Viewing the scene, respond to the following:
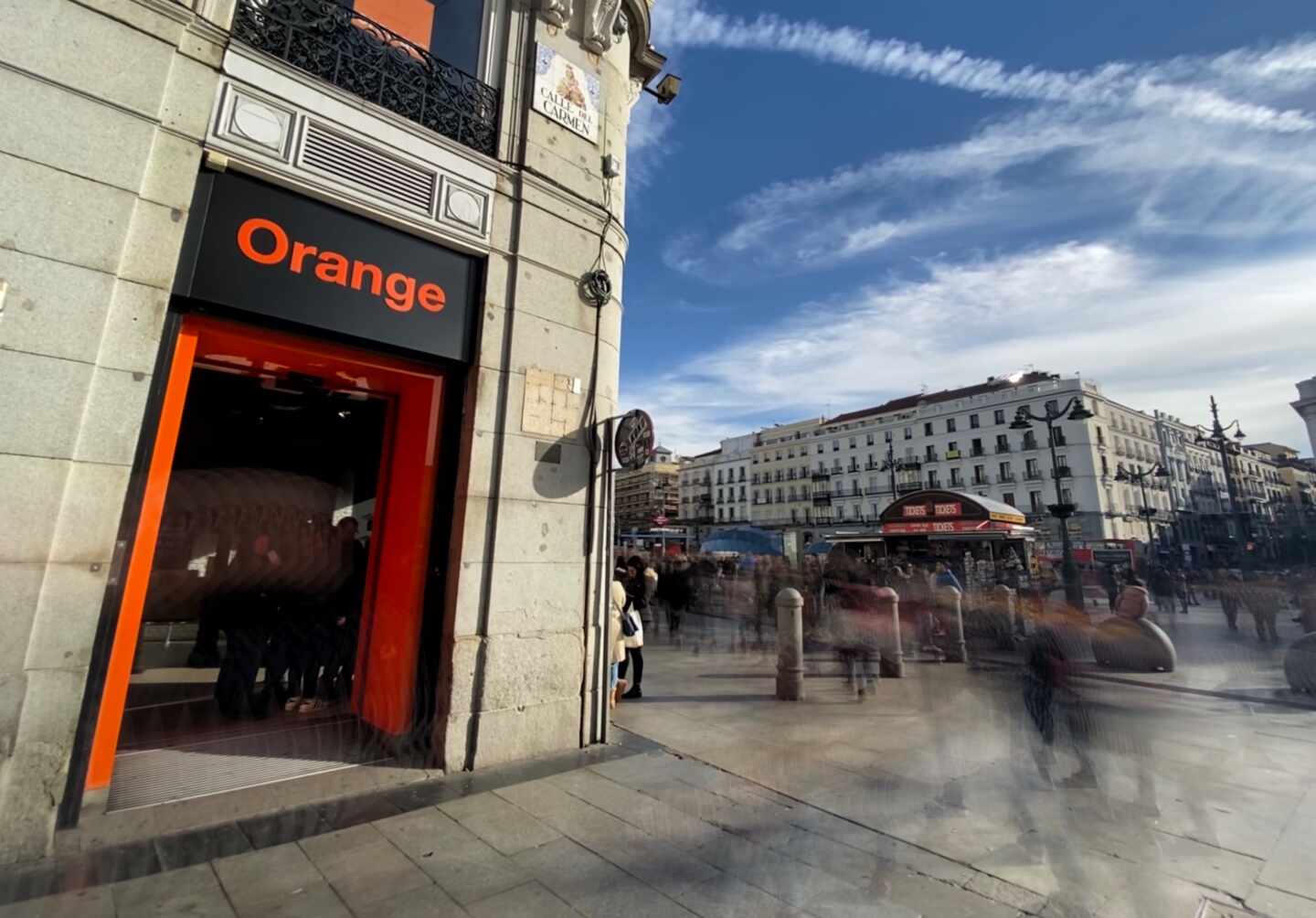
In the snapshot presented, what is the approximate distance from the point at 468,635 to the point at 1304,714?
9791mm

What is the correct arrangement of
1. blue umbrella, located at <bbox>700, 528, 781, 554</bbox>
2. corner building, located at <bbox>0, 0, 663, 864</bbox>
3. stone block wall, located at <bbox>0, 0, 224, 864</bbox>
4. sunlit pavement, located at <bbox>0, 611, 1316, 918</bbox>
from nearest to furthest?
sunlit pavement, located at <bbox>0, 611, 1316, 918</bbox> → stone block wall, located at <bbox>0, 0, 224, 864</bbox> → corner building, located at <bbox>0, 0, 663, 864</bbox> → blue umbrella, located at <bbox>700, 528, 781, 554</bbox>

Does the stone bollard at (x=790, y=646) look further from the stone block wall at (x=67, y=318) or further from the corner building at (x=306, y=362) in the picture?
the stone block wall at (x=67, y=318)

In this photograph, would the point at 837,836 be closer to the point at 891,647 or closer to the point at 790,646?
the point at 790,646

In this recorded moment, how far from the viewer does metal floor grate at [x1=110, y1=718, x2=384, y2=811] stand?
414 cm

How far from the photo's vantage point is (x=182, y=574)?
8.14 meters

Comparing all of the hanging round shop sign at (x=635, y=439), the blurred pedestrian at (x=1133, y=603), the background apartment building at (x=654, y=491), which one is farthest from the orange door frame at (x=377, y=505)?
the background apartment building at (x=654, y=491)

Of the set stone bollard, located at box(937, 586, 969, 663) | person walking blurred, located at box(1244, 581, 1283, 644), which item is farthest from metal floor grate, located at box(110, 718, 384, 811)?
person walking blurred, located at box(1244, 581, 1283, 644)

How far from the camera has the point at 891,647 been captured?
8.51 meters

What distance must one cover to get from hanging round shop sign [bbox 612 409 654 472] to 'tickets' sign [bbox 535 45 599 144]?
3.47m

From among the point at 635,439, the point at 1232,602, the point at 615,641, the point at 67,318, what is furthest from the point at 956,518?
the point at 67,318

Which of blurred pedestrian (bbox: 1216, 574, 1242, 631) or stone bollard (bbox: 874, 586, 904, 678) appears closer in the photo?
stone bollard (bbox: 874, 586, 904, 678)

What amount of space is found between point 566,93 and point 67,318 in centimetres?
514

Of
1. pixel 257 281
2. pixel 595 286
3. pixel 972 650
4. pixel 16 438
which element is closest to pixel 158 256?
pixel 257 281

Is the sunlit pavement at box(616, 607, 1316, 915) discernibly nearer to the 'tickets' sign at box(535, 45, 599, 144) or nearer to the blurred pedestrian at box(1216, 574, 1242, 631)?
the 'tickets' sign at box(535, 45, 599, 144)
